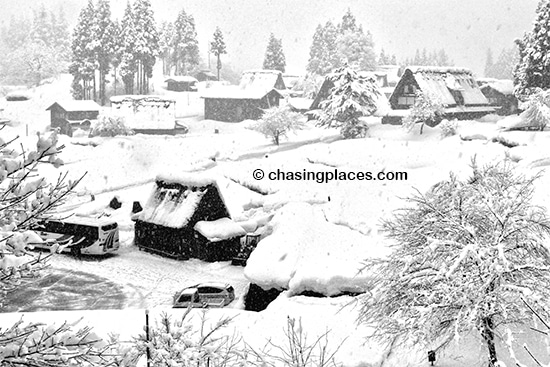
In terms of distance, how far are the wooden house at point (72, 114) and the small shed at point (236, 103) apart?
13843 millimetres

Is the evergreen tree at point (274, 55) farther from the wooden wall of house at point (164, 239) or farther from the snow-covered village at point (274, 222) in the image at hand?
the wooden wall of house at point (164, 239)

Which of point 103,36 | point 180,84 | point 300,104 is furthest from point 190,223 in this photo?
point 180,84

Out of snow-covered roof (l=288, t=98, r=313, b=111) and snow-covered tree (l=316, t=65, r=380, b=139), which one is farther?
snow-covered roof (l=288, t=98, r=313, b=111)

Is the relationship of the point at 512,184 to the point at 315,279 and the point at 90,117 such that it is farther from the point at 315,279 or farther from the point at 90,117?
the point at 90,117

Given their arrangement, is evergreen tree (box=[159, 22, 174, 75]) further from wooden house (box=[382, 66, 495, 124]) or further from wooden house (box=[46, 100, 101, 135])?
wooden house (box=[382, 66, 495, 124])

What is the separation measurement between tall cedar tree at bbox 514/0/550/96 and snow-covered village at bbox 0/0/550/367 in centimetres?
15

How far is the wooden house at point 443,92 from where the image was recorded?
53.2 metres

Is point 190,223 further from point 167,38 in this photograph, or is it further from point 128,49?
point 167,38

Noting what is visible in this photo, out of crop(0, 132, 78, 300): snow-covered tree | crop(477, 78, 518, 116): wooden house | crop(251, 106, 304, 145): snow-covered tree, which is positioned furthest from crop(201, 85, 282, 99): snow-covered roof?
crop(0, 132, 78, 300): snow-covered tree

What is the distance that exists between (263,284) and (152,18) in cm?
6293

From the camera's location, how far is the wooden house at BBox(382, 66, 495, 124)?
5321cm

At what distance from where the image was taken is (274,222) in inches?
1132

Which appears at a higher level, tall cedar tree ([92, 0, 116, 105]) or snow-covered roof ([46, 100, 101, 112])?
tall cedar tree ([92, 0, 116, 105])

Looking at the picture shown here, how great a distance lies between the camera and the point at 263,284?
71.8 feet
